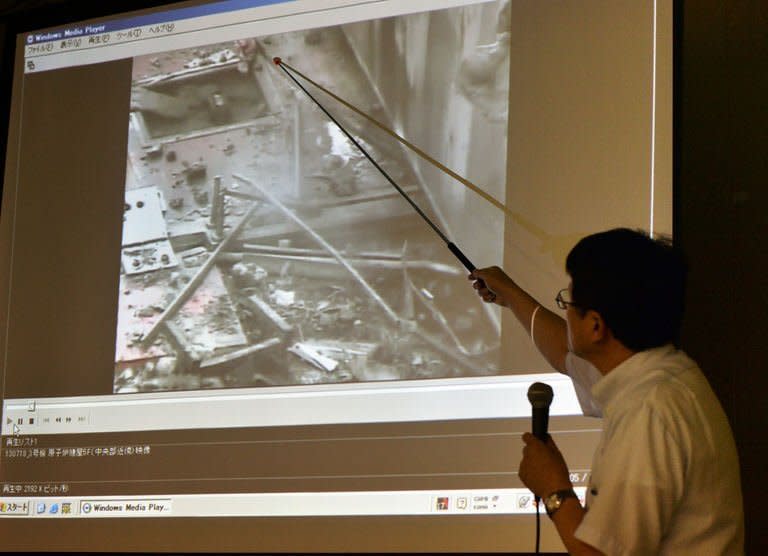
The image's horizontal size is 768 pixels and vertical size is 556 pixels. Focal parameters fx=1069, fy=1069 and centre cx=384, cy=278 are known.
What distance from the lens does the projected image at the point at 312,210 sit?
268 centimetres

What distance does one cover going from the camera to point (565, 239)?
2.55 m

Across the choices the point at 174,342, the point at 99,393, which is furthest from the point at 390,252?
the point at 99,393

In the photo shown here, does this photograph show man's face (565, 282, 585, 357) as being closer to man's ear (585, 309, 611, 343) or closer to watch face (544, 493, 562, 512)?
man's ear (585, 309, 611, 343)

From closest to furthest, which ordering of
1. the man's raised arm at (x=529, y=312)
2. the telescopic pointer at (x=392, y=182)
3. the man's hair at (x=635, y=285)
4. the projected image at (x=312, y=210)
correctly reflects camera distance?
the man's hair at (x=635, y=285) < the man's raised arm at (x=529, y=312) < the telescopic pointer at (x=392, y=182) < the projected image at (x=312, y=210)

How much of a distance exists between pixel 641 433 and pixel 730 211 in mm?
1239

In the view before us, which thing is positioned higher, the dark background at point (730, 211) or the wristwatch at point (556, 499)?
the dark background at point (730, 211)

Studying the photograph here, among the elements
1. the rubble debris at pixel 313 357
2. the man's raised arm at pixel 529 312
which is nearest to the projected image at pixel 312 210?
the rubble debris at pixel 313 357

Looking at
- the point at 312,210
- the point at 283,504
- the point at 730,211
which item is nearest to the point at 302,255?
the point at 312,210

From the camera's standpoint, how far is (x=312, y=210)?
285 cm

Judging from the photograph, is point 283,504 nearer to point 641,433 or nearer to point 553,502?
point 553,502

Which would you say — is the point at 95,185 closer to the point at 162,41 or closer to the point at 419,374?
the point at 162,41

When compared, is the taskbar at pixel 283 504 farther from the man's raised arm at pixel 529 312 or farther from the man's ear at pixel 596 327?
the man's ear at pixel 596 327

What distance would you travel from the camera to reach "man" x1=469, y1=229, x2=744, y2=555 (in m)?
1.57

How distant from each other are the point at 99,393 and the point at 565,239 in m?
1.39
